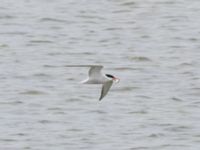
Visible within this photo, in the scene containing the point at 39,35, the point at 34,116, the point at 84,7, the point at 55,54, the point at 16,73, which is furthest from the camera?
the point at 84,7

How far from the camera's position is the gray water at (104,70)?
1939 cm

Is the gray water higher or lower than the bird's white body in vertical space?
lower

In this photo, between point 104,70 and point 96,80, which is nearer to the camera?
point 96,80

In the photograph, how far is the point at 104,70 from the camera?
2341 cm

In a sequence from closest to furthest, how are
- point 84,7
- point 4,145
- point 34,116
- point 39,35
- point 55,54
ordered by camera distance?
point 4,145, point 34,116, point 55,54, point 39,35, point 84,7

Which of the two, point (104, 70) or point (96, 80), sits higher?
point (96, 80)

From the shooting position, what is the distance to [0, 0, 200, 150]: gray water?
63.6ft

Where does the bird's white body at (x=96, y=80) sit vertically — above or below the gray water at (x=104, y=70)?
above

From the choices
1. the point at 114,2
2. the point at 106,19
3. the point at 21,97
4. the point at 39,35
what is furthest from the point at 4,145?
the point at 114,2

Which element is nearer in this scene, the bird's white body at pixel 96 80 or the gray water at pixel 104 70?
the bird's white body at pixel 96 80

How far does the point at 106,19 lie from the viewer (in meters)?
28.8

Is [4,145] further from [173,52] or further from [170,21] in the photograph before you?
[170,21]

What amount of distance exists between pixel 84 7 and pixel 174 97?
8509mm

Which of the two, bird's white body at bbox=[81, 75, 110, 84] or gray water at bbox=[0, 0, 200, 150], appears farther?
gray water at bbox=[0, 0, 200, 150]
